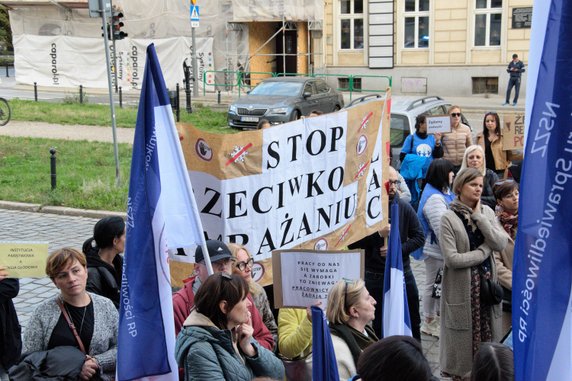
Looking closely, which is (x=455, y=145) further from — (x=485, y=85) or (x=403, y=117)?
(x=485, y=85)

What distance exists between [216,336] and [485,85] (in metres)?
28.7

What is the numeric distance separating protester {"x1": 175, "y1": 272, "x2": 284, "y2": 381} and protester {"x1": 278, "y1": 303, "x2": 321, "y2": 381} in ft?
1.86

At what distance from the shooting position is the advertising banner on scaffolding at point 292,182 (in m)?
5.30

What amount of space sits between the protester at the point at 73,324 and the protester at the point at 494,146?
675cm

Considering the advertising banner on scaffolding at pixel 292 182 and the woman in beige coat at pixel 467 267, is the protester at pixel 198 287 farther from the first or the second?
the woman in beige coat at pixel 467 267

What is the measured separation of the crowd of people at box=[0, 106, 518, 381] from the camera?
3.68 metres

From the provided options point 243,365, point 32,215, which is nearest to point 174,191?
point 243,365

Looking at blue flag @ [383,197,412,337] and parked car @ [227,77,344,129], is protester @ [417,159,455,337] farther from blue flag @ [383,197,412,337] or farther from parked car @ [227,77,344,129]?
parked car @ [227,77,344,129]

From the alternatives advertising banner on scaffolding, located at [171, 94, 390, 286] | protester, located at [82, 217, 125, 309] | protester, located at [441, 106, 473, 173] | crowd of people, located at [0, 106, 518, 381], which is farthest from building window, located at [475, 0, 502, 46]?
protester, located at [82, 217, 125, 309]

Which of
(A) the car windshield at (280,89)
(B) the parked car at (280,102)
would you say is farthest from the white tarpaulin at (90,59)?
(B) the parked car at (280,102)

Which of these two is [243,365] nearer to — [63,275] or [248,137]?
[63,275]

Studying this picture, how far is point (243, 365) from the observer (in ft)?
12.5

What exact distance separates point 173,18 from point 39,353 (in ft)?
106

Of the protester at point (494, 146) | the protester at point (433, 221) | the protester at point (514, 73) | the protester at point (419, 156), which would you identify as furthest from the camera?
the protester at point (514, 73)
